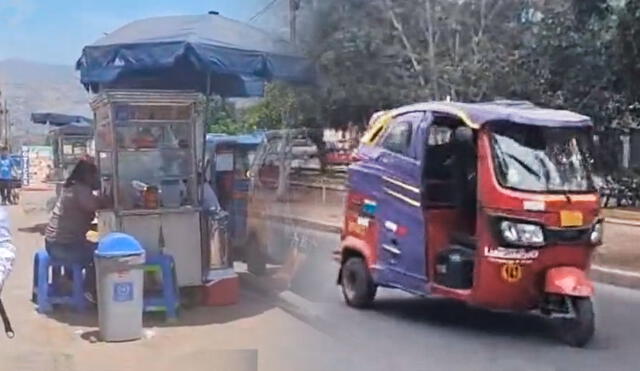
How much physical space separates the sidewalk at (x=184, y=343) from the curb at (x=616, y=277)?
3.59 m

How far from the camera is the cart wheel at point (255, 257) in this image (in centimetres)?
833

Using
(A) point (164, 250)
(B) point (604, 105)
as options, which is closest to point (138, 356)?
(A) point (164, 250)

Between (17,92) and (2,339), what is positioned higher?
(17,92)

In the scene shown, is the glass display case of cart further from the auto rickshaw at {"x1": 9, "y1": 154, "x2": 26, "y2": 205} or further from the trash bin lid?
the auto rickshaw at {"x1": 9, "y1": 154, "x2": 26, "y2": 205}

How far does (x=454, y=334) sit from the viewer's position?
7.00 metres

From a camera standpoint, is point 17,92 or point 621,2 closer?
point 17,92

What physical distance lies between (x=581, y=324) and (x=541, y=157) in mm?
1107

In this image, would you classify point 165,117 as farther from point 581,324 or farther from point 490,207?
point 581,324

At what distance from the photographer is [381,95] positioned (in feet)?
38.0

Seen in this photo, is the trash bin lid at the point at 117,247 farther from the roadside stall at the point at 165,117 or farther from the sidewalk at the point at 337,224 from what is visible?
the sidewalk at the point at 337,224

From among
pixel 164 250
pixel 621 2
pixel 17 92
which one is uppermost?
pixel 621 2

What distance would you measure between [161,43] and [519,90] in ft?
43.8

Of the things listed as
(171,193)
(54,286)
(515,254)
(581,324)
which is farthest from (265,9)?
(54,286)

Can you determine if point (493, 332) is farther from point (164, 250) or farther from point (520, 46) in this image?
point (520, 46)
